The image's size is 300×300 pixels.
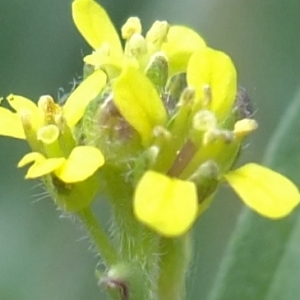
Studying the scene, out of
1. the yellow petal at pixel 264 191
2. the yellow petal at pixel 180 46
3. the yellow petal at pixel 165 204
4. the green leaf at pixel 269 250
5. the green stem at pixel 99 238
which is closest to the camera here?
the yellow petal at pixel 165 204

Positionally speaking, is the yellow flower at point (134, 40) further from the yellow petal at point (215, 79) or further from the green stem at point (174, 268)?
the green stem at point (174, 268)

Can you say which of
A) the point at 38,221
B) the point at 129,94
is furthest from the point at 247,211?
the point at 38,221

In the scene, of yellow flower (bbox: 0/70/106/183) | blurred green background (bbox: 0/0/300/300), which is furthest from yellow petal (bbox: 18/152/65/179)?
blurred green background (bbox: 0/0/300/300)

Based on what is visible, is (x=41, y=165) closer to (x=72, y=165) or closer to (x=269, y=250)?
(x=72, y=165)

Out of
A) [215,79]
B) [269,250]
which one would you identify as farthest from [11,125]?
[269,250]

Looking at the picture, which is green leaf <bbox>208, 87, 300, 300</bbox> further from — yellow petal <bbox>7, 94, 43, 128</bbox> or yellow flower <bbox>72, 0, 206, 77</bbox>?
yellow petal <bbox>7, 94, 43, 128</bbox>

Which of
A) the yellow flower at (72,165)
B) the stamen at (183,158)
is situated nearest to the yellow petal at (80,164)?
the yellow flower at (72,165)

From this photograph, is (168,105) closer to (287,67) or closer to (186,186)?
(186,186)
